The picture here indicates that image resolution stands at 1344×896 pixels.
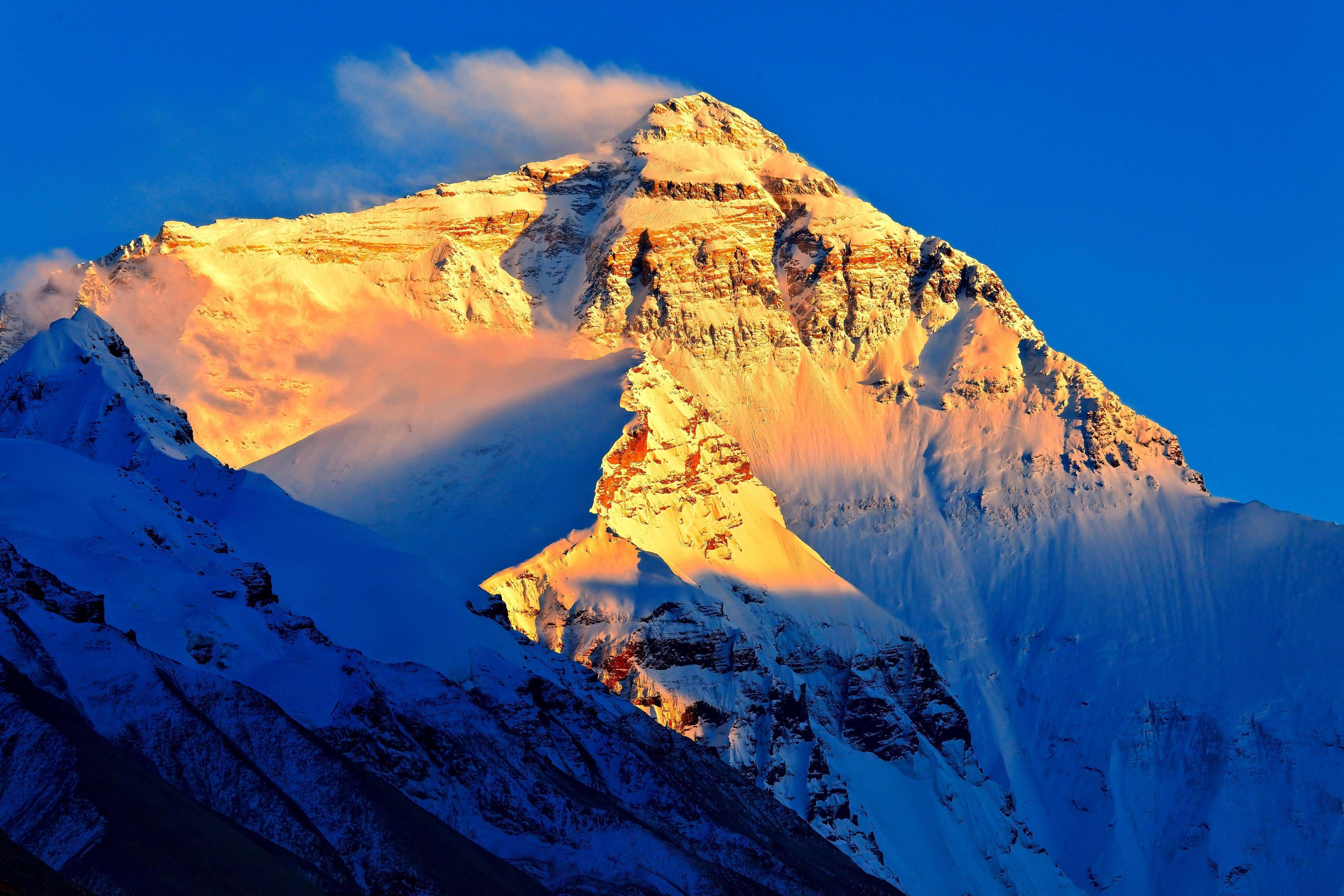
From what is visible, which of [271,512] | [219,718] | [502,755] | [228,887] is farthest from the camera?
[271,512]

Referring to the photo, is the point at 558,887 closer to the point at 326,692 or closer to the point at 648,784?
the point at 326,692

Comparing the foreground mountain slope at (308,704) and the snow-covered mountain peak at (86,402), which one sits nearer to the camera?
the foreground mountain slope at (308,704)

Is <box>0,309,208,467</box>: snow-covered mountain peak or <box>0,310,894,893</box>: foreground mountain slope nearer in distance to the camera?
<box>0,310,894,893</box>: foreground mountain slope

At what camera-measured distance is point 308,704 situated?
95.8 m

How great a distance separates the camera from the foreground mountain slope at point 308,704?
79.7 m

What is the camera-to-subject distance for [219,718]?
8450 cm

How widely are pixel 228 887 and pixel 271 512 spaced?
71861 mm

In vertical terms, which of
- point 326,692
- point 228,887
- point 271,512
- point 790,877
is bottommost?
point 228,887

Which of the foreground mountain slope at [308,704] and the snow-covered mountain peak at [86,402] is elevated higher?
the snow-covered mountain peak at [86,402]

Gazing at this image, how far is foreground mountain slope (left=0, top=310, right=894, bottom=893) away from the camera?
7969cm

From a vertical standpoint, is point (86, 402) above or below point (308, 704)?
above

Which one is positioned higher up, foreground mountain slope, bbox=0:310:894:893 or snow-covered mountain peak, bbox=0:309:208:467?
snow-covered mountain peak, bbox=0:309:208:467

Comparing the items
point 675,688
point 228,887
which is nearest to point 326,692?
point 228,887

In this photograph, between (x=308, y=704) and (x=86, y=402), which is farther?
(x=86, y=402)
